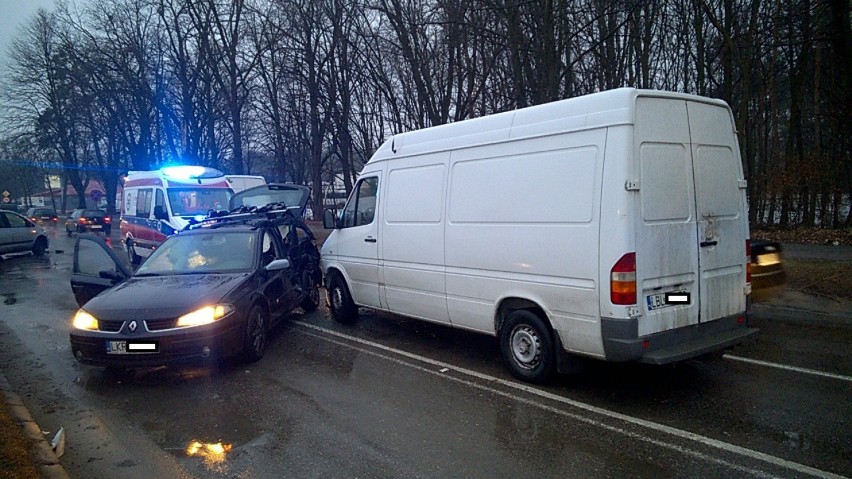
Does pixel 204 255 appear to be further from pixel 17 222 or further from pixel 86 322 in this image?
pixel 17 222

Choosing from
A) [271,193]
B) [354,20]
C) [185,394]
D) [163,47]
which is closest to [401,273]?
[185,394]

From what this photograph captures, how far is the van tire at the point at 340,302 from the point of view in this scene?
857cm

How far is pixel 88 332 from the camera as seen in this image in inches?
233

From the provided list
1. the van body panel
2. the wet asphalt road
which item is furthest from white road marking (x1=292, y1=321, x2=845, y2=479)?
the van body panel

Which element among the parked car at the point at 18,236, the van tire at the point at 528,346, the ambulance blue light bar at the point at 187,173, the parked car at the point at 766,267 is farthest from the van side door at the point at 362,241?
the parked car at the point at 18,236

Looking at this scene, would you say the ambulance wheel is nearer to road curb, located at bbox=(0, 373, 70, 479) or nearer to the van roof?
road curb, located at bbox=(0, 373, 70, 479)

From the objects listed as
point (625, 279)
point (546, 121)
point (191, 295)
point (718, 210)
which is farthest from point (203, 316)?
point (718, 210)

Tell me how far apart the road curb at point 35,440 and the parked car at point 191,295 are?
0.74m

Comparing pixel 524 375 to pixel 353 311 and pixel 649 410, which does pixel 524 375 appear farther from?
pixel 353 311

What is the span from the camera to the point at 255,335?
677cm

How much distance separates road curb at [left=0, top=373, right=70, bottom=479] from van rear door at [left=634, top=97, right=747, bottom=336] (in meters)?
4.55

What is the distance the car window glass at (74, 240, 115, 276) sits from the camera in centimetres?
762

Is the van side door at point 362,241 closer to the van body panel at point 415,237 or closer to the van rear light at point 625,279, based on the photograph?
the van body panel at point 415,237

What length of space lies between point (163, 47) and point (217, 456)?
1404 inches
